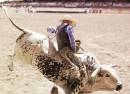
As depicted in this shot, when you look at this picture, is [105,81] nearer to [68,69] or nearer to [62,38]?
[68,69]

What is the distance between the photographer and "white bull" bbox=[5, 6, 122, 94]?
253 inches

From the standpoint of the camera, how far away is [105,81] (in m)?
6.48

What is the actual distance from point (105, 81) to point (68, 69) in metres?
0.55

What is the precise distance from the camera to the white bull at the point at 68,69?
21.1ft

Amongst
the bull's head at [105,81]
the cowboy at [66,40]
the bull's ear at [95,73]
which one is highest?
the cowboy at [66,40]

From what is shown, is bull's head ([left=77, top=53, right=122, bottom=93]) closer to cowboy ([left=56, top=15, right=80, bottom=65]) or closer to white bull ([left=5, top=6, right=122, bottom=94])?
white bull ([left=5, top=6, right=122, bottom=94])

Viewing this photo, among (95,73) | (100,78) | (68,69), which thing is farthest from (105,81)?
(68,69)

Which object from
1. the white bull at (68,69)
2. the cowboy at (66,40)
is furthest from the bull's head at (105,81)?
the cowboy at (66,40)

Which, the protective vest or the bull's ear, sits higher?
the protective vest

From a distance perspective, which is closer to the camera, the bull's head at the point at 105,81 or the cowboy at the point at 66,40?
the cowboy at the point at 66,40

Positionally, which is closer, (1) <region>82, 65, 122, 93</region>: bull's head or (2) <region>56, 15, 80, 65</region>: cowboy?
(2) <region>56, 15, 80, 65</region>: cowboy

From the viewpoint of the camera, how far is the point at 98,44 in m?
17.0

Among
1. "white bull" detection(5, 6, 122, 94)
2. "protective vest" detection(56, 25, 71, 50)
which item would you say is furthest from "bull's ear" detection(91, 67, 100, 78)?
"protective vest" detection(56, 25, 71, 50)

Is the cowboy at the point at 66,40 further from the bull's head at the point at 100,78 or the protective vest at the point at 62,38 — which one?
the bull's head at the point at 100,78
